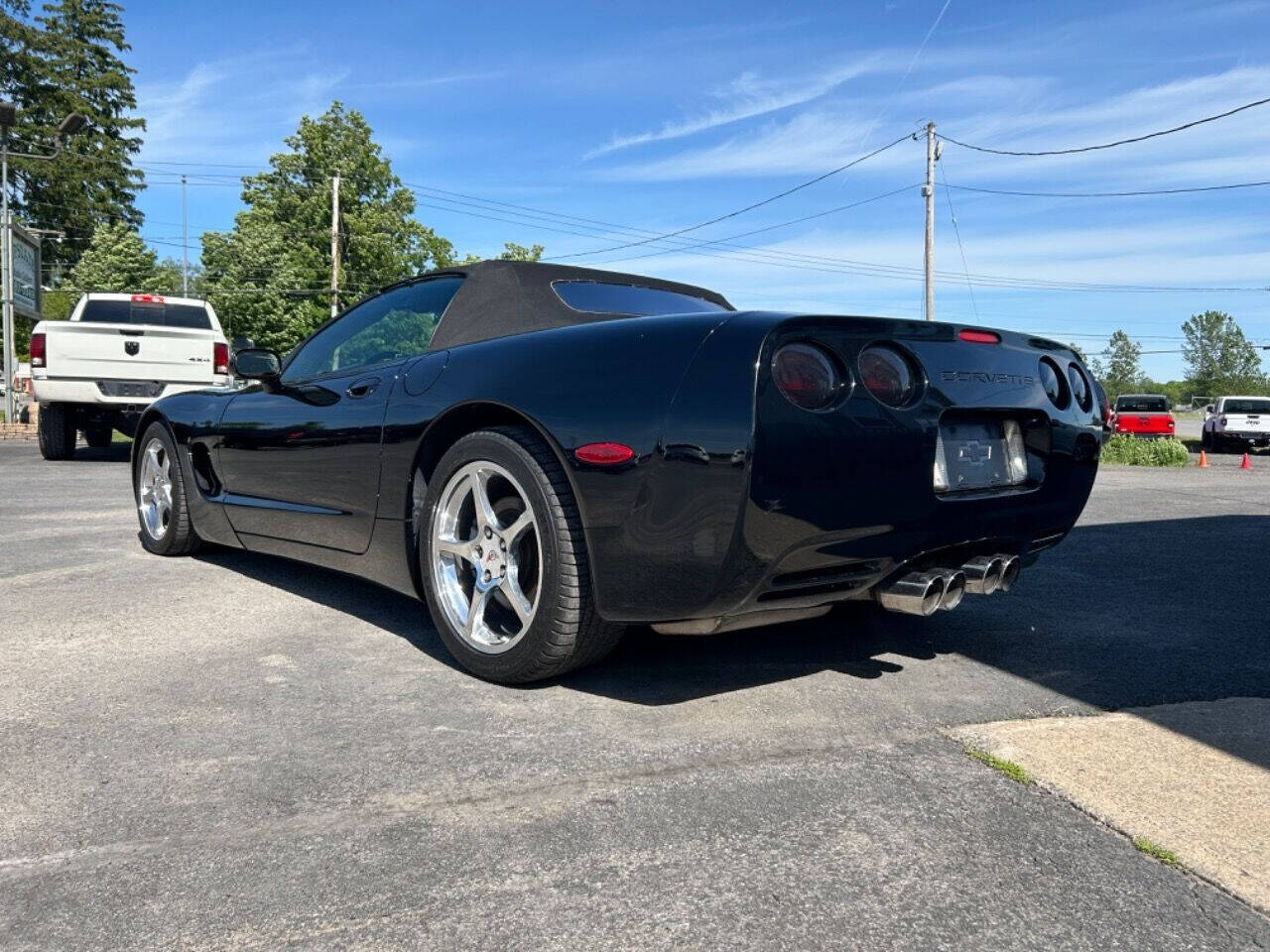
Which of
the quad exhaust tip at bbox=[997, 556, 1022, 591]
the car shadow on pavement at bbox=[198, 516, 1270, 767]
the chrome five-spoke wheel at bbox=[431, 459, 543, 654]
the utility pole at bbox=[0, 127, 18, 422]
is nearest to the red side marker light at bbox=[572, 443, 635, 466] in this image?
the chrome five-spoke wheel at bbox=[431, 459, 543, 654]

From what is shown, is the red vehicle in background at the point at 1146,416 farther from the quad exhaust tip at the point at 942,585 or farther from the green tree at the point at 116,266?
the green tree at the point at 116,266

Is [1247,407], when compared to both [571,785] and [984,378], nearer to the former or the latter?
[984,378]

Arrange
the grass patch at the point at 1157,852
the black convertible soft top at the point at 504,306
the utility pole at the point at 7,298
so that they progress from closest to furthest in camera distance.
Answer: the grass patch at the point at 1157,852, the black convertible soft top at the point at 504,306, the utility pole at the point at 7,298

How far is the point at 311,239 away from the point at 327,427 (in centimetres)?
4529

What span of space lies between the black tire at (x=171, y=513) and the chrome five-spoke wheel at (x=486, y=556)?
2.36 m

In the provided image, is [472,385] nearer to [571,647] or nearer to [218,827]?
[571,647]

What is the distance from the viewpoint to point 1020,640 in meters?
3.81

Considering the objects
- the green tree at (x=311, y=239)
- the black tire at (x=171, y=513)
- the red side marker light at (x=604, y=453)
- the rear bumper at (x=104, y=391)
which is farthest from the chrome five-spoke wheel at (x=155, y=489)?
the green tree at (x=311, y=239)

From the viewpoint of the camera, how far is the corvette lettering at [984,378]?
9.58 feet

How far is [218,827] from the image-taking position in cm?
212

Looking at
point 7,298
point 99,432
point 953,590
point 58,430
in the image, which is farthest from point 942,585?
point 7,298

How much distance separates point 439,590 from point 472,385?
0.65 m

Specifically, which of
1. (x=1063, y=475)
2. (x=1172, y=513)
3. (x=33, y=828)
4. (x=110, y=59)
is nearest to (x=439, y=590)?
(x=33, y=828)

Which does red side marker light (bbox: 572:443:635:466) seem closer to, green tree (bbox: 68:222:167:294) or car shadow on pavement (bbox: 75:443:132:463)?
car shadow on pavement (bbox: 75:443:132:463)
